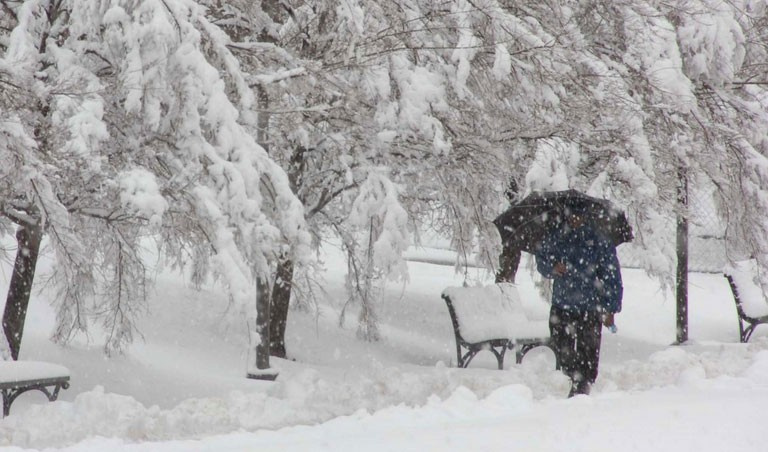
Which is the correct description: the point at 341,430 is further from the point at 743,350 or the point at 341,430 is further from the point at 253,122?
the point at 743,350

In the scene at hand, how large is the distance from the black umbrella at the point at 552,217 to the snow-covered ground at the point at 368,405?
1.09m

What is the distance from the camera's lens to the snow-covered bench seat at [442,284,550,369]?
1062cm

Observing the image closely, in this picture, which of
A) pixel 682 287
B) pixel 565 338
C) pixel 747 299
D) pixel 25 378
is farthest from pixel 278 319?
pixel 747 299

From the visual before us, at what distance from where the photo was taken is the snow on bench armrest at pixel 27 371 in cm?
700

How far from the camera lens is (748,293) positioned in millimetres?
12758

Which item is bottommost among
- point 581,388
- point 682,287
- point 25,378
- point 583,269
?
point 25,378

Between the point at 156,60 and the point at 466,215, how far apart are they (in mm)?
4343

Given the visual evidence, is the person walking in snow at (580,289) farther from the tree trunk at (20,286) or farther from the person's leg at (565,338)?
the tree trunk at (20,286)

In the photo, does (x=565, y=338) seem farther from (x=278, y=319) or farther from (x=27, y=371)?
(x=278, y=319)

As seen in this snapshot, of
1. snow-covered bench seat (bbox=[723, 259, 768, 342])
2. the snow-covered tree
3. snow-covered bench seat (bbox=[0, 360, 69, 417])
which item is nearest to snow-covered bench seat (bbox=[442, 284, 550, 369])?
snow-covered bench seat (bbox=[723, 259, 768, 342])

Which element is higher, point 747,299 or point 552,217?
point 552,217

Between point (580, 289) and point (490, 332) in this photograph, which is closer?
point (580, 289)

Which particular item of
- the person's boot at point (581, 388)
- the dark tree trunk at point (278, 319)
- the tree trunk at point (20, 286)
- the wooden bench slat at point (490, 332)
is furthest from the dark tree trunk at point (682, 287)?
the tree trunk at point (20, 286)

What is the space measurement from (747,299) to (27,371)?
9.76 meters
